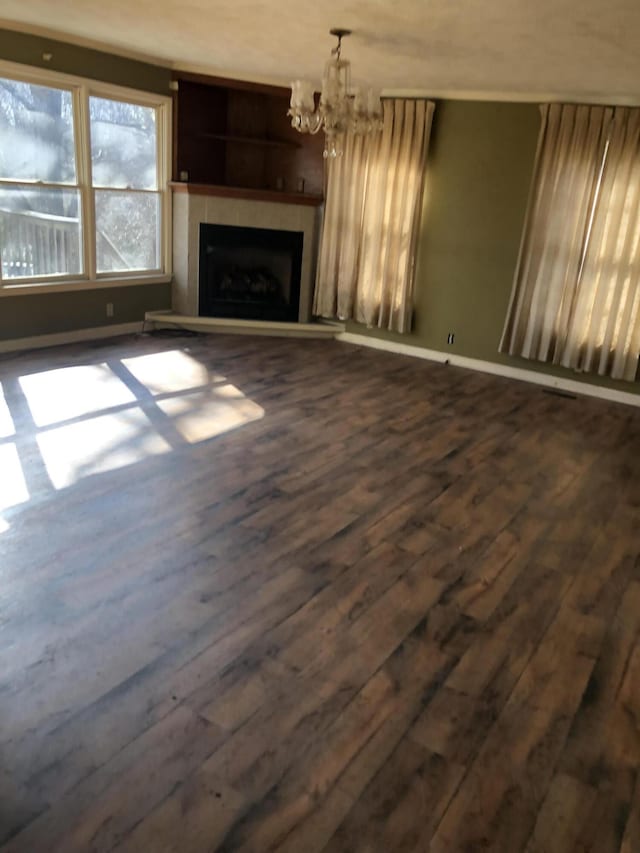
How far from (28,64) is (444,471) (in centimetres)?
445

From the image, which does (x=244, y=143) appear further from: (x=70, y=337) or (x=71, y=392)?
(x=71, y=392)

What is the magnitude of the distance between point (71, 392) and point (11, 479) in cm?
143

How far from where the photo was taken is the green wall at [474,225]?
5867 mm

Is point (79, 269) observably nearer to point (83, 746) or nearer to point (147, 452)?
point (147, 452)

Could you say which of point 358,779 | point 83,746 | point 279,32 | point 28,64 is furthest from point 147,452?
point 28,64

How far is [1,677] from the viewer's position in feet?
6.72

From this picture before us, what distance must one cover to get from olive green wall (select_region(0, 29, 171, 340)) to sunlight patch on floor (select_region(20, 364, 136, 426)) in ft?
2.62

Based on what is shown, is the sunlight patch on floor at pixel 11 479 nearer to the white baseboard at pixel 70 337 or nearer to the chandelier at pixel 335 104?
the white baseboard at pixel 70 337

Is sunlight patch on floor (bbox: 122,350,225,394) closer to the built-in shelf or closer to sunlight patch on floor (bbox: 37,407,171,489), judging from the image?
sunlight patch on floor (bbox: 37,407,171,489)

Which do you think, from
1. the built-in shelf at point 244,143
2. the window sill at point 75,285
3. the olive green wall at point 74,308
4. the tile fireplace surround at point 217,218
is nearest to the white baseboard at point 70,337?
the olive green wall at point 74,308

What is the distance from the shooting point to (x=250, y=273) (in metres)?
7.22

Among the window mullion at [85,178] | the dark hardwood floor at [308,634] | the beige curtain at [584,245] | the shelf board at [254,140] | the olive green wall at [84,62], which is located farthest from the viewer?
the shelf board at [254,140]

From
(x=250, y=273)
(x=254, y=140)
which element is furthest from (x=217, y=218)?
(x=254, y=140)

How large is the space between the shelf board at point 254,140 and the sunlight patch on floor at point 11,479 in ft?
14.3
